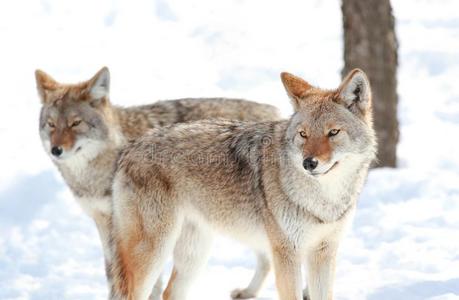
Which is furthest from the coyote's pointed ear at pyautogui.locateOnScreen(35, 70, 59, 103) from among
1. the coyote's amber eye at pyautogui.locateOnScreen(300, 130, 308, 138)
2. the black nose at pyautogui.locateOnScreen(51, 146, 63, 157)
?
the coyote's amber eye at pyautogui.locateOnScreen(300, 130, 308, 138)

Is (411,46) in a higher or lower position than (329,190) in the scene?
lower

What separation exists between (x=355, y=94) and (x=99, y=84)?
8.47ft

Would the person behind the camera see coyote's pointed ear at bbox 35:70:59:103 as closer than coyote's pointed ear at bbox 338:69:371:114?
No

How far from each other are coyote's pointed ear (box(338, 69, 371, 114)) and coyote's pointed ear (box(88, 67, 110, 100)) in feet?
7.97

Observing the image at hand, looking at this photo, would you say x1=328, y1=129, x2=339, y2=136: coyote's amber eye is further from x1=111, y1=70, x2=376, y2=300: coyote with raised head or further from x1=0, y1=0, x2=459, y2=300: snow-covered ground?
x1=0, y1=0, x2=459, y2=300: snow-covered ground

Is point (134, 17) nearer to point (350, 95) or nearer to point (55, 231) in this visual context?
A: point (55, 231)

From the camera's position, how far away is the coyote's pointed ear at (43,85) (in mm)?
7105

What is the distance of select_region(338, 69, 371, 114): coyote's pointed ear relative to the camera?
520 cm

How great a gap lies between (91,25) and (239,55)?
2680 millimetres

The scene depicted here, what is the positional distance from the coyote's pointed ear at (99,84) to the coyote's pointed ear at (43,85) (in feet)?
1.30

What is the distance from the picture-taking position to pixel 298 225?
525 cm

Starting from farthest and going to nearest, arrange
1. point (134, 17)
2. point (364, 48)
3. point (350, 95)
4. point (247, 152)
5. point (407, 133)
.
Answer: point (134, 17)
point (407, 133)
point (364, 48)
point (247, 152)
point (350, 95)

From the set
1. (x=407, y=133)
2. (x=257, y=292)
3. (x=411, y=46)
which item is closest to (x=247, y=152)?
(x=257, y=292)

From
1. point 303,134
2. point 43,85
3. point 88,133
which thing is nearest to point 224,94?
point 43,85
